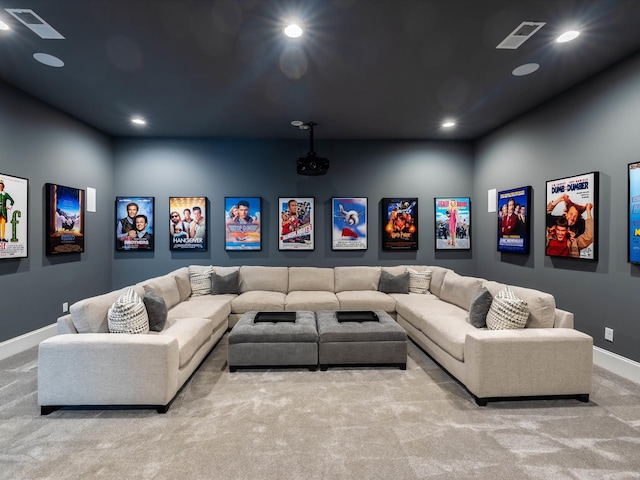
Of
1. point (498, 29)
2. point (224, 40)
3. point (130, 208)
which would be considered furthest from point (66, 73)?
point (498, 29)

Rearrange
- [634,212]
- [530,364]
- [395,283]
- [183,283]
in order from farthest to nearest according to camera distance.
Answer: [395,283] < [183,283] < [634,212] < [530,364]

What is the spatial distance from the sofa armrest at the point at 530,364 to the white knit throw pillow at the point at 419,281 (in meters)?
2.40

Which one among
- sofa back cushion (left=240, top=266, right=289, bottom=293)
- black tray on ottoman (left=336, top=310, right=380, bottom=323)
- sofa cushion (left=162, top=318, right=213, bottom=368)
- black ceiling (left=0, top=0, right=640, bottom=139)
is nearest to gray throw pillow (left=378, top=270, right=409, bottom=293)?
black tray on ottoman (left=336, top=310, right=380, bottom=323)

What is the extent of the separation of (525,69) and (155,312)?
440 centimetres

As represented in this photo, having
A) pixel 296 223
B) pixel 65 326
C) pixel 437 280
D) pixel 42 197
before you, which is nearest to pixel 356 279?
pixel 437 280

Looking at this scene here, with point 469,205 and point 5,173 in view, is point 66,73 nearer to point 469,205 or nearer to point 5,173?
point 5,173

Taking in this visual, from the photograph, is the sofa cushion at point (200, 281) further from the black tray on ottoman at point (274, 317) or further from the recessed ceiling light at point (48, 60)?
the recessed ceiling light at point (48, 60)

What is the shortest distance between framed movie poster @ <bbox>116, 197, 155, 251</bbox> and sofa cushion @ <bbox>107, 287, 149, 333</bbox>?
Result: 2.87 metres

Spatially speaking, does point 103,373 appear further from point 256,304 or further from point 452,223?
point 452,223

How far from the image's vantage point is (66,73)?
333 centimetres

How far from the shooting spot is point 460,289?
411 cm

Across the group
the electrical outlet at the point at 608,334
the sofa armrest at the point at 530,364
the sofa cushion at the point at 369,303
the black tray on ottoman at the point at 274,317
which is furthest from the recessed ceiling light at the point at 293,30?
the electrical outlet at the point at 608,334

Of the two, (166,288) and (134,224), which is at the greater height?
(134,224)

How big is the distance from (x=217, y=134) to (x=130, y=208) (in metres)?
1.94
